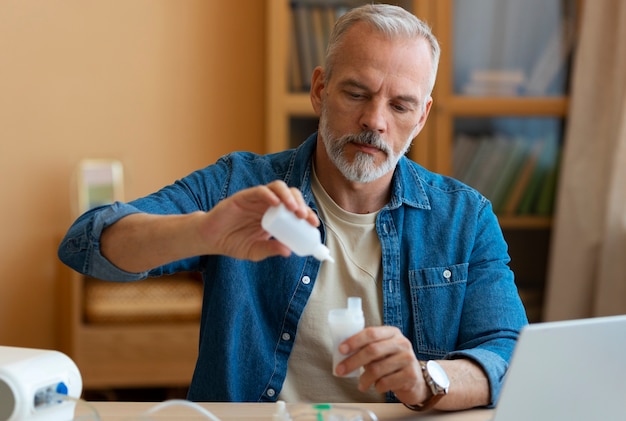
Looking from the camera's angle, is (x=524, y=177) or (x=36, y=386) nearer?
(x=36, y=386)

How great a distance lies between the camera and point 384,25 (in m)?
1.67

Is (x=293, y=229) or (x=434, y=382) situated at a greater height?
(x=293, y=229)

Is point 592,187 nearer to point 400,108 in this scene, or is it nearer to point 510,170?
point 510,170

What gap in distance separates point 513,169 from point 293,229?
2.21 m

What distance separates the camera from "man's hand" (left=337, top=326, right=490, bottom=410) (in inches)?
49.6

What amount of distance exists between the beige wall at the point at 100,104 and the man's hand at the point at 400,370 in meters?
2.17

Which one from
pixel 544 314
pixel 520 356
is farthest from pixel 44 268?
pixel 520 356

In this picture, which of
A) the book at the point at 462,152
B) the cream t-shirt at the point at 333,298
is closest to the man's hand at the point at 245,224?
the cream t-shirt at the point at 333,298

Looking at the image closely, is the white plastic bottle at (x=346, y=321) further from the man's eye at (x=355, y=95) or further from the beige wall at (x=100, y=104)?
the beige wall at (x=100, y=104)

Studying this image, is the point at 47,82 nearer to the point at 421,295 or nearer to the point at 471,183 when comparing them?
the point at 471,183

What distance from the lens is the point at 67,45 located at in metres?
3.35

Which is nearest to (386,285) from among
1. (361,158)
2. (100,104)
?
(361,158)

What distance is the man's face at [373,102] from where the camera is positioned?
164 cm

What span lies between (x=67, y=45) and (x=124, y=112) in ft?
1.07
